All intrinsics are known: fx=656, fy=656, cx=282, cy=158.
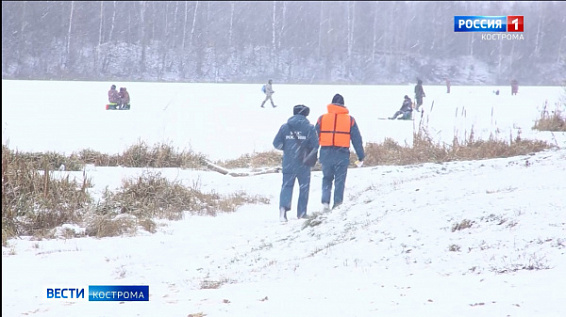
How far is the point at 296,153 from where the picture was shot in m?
8.80

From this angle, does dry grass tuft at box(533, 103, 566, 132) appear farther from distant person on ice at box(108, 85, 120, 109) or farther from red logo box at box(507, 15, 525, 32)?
distant person on ice at box(108, 85, 120, 109)

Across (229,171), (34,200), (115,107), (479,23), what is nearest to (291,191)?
(34,200)

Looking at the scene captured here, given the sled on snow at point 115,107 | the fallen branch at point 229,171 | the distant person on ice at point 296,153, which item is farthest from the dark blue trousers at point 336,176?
the sled on snow at point 115,107

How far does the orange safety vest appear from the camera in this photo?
870 cm

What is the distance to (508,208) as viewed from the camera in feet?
17.8

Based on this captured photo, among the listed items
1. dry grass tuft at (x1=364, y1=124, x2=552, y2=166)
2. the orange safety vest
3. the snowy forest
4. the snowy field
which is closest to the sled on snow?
the snowy forest

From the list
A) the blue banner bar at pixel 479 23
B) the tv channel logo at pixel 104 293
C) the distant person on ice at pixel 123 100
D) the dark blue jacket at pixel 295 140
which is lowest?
the tv channel logo at pixel 104 293

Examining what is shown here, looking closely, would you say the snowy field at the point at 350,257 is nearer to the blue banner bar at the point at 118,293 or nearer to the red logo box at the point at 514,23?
the blue banner bar at the point at 118,293

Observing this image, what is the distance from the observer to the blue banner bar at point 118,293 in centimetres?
485

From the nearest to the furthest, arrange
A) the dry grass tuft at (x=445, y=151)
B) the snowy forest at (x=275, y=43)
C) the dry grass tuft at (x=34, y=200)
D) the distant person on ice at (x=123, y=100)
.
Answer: the dry grass tuft at (x=34, y=200) → the dry grass tuft at (x=445, y=151) → the distant person on ice at (x=123, y=100) → the snowy forest at (x=275, y=43)

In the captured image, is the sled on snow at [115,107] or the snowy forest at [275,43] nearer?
the sled on snow at [115,107]

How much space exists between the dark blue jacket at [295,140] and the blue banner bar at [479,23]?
Result: 15.7 feet

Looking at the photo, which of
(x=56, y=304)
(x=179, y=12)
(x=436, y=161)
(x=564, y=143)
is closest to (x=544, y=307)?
(x=56, y=304)

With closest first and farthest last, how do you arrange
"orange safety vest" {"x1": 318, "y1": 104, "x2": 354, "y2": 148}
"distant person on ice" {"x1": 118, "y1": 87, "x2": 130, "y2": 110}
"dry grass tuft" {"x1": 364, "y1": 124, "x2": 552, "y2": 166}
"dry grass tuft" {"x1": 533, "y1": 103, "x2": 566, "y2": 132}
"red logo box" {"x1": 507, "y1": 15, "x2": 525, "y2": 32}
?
"orange safety vest" {"x1": 318, "y1": 104, "x2": 354, "y2": 148}
"dry grass tuft" {"x1": 364, "y1": 124, "x2": 552, "y2": 166}
"dry grass tuft" {"x1": 533, "y1": 103, "x2": 566, "y2": 132}
"red logo box" {"x1": 507, "y1": 15, "x2": 525, "y2": 32}
"distant person on ice" {"x1": 118, "y1": 87, "x2": 130, "y2": 110}
